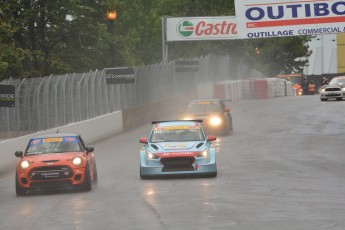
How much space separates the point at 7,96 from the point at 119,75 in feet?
48.5

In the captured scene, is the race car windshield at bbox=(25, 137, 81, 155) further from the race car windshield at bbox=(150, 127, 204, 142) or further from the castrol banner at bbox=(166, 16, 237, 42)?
the castrol banner at bbox=(166, 16, 237, 42)

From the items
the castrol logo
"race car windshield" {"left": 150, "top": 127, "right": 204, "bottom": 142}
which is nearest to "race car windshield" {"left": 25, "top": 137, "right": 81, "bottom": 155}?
"race car windshield" {"left": 150, "top": 127, "right": 204, "bottom": 142}

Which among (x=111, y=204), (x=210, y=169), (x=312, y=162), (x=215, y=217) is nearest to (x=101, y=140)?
(x=312, y=162)

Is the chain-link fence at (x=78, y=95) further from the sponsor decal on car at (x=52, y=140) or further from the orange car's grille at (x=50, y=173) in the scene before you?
the orange car's grille at (x=50, y=173)

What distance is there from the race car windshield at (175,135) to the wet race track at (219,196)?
1.08 meters

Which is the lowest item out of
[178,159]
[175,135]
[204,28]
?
[178,159]

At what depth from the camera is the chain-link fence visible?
27.4 m

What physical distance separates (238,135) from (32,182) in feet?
58.6

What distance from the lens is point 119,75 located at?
39.3 metres

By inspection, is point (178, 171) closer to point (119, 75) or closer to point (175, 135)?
point (175, 135)

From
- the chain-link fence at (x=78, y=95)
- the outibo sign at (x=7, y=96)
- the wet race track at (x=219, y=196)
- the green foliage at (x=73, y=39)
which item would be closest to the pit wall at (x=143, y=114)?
the chain-link fence at (x=78, y=95)

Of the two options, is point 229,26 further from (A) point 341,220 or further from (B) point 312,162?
(A) point 341,220

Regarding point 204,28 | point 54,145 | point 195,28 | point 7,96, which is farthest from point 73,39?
point 54,145

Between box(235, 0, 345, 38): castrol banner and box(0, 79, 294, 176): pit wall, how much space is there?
22.5 ft
